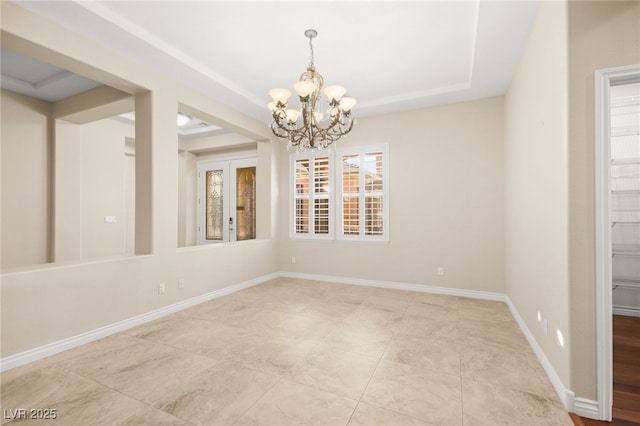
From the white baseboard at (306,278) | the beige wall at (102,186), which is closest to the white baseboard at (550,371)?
the white baseboard at (306,278)

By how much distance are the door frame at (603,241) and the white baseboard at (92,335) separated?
12.7 feet

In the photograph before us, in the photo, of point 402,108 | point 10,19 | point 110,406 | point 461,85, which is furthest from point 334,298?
point 10,19

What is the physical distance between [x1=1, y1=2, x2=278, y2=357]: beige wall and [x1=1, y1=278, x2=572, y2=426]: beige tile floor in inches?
11.2

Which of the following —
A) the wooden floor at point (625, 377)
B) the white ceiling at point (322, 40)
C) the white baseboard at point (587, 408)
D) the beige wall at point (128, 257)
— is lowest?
the wooden floor at point (625, 377)

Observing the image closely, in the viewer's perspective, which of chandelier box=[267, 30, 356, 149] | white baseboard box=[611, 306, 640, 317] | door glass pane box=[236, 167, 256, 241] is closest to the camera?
chandelier box=[267, 30, 356, 149]

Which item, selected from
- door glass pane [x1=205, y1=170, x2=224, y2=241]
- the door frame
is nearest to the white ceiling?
the door frame

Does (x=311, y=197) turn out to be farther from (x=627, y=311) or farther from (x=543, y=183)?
(x=627, y=311)

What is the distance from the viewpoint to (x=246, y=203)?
633cm

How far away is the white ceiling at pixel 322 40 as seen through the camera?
234 cm

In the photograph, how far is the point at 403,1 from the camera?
7.55 feet

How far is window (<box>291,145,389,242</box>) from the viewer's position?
4.63 meters

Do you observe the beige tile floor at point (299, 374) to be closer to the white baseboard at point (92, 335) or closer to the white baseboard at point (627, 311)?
the white baseboard at point (92, 335)

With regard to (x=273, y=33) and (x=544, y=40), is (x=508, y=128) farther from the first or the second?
(x=273, y=33)

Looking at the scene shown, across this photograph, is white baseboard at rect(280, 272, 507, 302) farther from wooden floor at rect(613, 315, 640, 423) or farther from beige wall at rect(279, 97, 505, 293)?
wooden floor at rect(613, 315, 640, 423)
